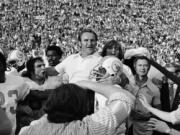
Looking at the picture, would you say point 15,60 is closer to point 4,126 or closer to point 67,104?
point 67,104

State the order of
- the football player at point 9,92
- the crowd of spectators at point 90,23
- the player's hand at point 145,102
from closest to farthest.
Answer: the player's hand at point 145,102, the football player at point 9,92, the crowd of spectators at point 90,23

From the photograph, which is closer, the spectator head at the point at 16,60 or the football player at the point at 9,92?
the football player at the point at 9,92

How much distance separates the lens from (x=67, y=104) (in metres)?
2.42

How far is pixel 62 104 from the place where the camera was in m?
2.43

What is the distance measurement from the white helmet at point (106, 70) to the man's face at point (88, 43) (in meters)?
1.79

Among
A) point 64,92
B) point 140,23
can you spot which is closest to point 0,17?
point 140,23

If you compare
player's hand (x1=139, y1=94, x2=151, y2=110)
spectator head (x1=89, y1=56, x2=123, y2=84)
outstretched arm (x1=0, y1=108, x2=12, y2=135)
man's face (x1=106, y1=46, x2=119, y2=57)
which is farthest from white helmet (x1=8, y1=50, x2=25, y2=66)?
outstretched arm (x1=0, y1=108, x2=12, y2=135)

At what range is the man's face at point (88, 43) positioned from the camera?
5.45 m

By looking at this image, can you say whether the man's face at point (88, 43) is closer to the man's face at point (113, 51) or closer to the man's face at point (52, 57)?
the man's face at point (113, 51)

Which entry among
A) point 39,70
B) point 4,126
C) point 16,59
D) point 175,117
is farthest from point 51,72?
point 4,126

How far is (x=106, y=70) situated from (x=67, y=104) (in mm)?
1117

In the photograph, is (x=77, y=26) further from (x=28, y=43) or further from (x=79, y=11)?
(x=28, y=43)

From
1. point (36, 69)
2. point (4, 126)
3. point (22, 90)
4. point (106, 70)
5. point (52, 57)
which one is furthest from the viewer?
point (52, 57)

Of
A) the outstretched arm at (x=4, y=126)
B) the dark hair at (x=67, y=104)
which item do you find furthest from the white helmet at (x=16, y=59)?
the outstretched arm at (x=4, y=126)
